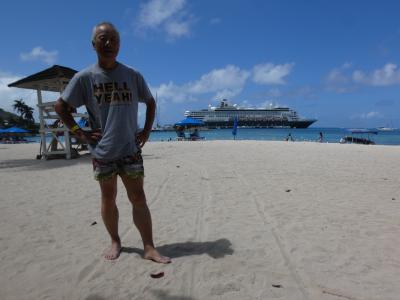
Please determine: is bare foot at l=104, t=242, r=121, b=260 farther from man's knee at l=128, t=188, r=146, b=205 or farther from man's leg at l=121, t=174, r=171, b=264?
man's knee at l=128, t=188, r=146, b=205

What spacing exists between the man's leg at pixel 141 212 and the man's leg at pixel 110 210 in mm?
138

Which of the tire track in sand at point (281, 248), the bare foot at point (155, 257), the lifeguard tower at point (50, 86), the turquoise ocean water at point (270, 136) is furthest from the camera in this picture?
the turquoise ocean water at point (270, 136)

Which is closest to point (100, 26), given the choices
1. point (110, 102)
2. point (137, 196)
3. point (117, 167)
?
point (110, 102)

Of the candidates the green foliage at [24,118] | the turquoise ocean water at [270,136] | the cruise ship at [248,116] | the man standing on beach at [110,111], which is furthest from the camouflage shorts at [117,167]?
the cruise ship at [248,116]

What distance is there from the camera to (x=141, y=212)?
116 inches

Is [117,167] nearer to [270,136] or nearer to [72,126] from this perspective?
[72,126]

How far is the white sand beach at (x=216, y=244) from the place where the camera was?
8.12 feet

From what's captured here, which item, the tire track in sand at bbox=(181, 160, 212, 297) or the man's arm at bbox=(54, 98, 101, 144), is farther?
the man's arm at bbox=(54, 98, 101, 144)

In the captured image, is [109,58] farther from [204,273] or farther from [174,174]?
[174,174]

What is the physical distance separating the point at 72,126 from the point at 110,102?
0.45 metres

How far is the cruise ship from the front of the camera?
10806 centimetres

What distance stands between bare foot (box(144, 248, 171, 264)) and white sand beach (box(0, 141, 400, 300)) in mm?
51

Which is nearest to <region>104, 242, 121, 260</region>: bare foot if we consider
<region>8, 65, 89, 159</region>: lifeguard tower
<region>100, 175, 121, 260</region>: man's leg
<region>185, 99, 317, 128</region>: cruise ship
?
<region>100, 175, 121, 260</region>: man's leg

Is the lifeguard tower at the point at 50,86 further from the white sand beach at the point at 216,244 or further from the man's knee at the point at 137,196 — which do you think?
the man's knee at the point at 137,196
